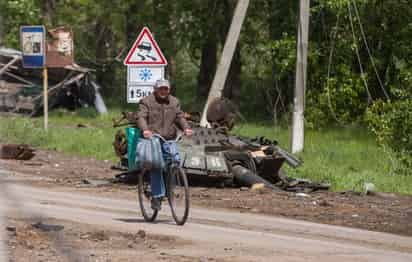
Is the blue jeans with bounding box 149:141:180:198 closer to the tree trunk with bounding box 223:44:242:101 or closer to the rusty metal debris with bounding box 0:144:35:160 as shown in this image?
the rusty metal debris with bounding box 0:144:35:160

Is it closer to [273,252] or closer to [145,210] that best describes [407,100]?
[145,210]

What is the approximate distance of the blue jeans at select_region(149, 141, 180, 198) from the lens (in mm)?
14844

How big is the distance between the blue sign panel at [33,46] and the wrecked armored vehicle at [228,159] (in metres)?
10.9

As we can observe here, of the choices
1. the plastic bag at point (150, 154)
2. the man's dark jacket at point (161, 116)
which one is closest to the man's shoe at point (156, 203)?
the plastic bag at point (150, 154)

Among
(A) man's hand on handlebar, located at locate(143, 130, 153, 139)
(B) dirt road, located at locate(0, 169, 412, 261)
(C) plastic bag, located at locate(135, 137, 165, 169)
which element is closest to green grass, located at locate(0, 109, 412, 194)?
(B) dirt road, located at locate(0, 169, 412, 261)

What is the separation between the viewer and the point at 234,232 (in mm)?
14523

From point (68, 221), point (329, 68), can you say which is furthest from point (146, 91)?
point (329, 68)

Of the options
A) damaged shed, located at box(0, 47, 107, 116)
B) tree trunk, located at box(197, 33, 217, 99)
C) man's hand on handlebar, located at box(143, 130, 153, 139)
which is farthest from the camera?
tree trunk, located at box(197, 33, 217, 99)

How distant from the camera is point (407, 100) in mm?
25219

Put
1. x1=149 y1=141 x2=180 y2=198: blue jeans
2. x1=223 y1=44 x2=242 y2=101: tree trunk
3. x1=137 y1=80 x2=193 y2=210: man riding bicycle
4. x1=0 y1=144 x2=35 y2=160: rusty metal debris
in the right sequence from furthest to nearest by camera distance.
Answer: x1=223 y1=44 x2=242 y2=101: tree trunk < x1=0 y1=144 x2=35 y2=160: rusty metal debris < x1=137 y1=80 x2=193 y2=210: man riding bicycle < x1=149 y1=141 x2=180 y2=198: blue jeans

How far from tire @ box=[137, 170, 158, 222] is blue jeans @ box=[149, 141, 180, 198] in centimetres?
27

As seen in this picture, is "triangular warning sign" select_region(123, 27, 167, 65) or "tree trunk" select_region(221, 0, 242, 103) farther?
"tree trunk" select_region(221, 0, 242, 103)

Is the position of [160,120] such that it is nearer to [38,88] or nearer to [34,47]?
[34,47]

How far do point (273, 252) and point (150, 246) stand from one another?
1.34 meters
